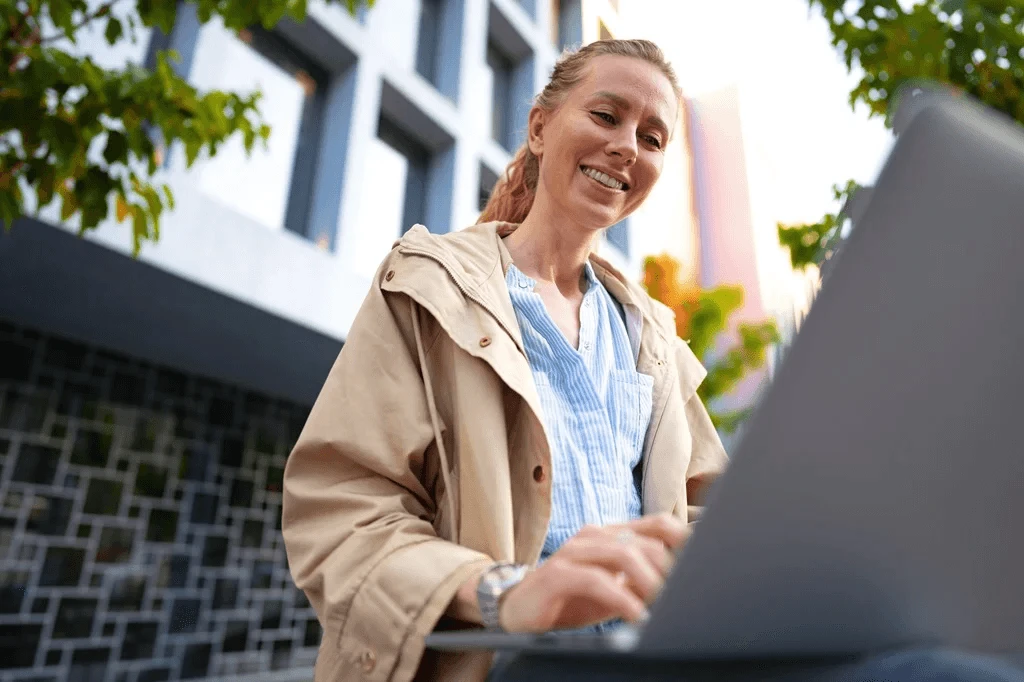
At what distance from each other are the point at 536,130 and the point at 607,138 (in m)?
0.22

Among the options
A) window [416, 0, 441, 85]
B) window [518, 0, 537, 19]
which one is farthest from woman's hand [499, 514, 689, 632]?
window [518, 0, 537, 19]

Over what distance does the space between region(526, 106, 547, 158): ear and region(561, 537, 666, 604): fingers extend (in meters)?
0.92

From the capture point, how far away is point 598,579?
1.93 feet

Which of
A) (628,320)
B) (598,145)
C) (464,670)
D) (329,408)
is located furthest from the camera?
(628,320)

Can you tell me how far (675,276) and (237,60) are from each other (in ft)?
15.6

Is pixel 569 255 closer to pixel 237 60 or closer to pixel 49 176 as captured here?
pixel 49 176

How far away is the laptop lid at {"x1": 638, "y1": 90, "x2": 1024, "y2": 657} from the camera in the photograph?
15.4 inches

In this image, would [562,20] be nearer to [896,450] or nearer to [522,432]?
[522,432]

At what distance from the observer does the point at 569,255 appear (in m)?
1.32

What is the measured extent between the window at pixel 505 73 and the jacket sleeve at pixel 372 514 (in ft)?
27.0


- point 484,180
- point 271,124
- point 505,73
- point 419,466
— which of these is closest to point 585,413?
point 419,466

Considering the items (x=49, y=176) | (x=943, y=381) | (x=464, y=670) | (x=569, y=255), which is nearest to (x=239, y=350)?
(x=49, y=176)

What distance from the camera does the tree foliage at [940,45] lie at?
1.90m

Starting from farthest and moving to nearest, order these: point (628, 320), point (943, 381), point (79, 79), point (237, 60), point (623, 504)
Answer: point (237, 60), point (79, 79), point (628, 320), point (623, 504), point (943, 381)
